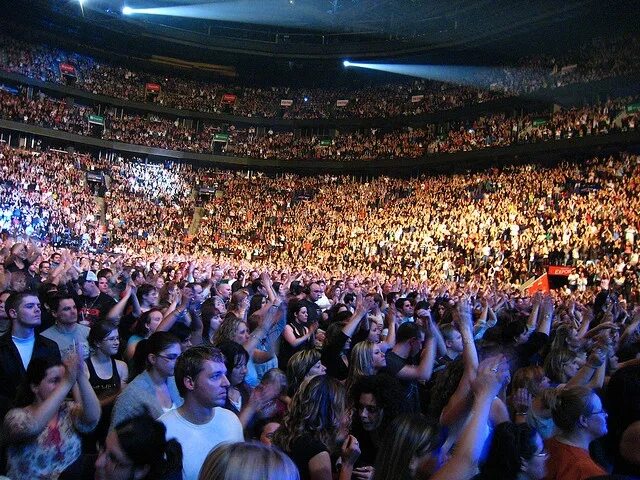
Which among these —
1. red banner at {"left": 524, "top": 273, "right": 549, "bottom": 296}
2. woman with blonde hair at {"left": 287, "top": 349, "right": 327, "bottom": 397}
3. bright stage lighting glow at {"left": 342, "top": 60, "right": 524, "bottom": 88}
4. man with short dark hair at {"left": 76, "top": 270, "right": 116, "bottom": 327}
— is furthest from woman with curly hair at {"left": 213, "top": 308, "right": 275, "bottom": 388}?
bright stage lighting glow at {"left": 342, "top": 60, "right": 524, "bottom": 88}

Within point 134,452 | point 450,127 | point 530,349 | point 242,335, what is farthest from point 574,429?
point 450,127

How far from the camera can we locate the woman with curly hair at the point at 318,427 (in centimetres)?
363

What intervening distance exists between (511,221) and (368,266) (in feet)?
25.3

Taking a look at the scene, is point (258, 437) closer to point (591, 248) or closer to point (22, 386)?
point (22, 386)

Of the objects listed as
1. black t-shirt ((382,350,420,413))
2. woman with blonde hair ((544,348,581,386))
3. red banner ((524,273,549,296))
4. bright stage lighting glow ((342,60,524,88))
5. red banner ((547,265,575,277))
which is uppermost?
bright stage lighting glow ((342,60,524,88))

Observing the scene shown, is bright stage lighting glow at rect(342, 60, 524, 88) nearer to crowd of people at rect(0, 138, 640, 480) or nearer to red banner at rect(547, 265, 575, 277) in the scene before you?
red banner at rect(547, 265, 575, 277)

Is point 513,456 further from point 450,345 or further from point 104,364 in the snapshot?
point 450,345

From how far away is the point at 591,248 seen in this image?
26.0 meters

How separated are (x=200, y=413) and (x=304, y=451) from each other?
646 millimetres

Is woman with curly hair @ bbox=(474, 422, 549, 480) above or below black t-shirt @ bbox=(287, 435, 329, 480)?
above

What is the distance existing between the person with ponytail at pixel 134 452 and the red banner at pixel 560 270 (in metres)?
24.9

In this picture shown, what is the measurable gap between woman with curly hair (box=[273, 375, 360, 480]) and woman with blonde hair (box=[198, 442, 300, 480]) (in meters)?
1.25

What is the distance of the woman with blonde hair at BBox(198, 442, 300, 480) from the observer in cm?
228

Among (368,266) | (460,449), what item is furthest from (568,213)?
(460,449)
